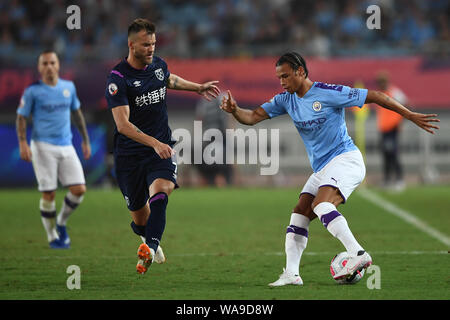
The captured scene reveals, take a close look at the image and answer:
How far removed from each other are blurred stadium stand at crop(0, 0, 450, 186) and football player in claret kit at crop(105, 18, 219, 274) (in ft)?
39.8

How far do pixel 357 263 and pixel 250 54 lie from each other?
15.6 metres

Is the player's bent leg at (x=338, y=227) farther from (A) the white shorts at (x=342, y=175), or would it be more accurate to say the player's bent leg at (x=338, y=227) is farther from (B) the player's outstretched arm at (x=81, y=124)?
(B) the player's outstretched arm at (x=81, y=124)

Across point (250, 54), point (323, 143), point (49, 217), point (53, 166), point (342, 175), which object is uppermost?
point (250, 54)

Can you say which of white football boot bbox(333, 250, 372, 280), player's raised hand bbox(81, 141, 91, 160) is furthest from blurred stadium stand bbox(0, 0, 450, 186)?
white football boot bbox(333, 250, 372, 280)

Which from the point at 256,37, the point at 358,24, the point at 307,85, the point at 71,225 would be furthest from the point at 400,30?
the point at 307,85

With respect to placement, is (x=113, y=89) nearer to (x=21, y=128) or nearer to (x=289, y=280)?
(x=289, y=280)

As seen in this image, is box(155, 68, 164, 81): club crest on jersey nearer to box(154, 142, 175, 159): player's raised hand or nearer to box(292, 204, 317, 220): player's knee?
box(154, 142, 175, 159): player's raised hand

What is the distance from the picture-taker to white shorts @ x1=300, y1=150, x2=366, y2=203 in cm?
768

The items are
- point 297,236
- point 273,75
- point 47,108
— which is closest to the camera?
point 297,236

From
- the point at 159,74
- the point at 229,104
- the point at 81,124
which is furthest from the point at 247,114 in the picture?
the point at 81,124

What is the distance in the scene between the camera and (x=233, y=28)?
23547 millimetres

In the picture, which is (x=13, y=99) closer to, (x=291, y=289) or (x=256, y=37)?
(x=256, y=37)

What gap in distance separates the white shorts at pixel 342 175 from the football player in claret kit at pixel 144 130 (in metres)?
1.36

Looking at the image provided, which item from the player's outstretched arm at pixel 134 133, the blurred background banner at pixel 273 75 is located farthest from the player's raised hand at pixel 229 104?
the blurred background banner at pixel 273 75
